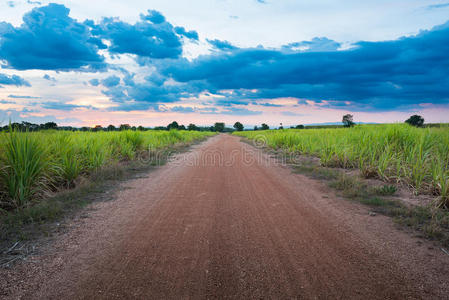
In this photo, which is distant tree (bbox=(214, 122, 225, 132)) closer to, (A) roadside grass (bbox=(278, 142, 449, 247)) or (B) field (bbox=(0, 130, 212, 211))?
(B) field (bbox=(0, 130, 212, 211))

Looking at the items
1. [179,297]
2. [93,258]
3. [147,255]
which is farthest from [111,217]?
[179,297]

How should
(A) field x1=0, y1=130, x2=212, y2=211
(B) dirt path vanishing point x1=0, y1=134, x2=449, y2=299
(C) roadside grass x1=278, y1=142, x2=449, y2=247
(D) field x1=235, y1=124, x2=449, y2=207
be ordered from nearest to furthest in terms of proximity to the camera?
(B) dirt path vanishing point x1=0, y1=134, x2=449, y2=299, (C) roadside grass x1=278, y1=142, x2=449, y2=247, (A) field x1=0, y1=130, x2=212, y2=211, (D) field x1=235, y1=124, x2=449, y2=207

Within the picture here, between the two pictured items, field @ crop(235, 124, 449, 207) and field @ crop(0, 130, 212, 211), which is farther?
field @ crop(235, 124, 449, 207)

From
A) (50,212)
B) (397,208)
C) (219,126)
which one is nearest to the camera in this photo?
(50,212)

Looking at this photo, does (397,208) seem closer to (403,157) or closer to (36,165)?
(403,157)

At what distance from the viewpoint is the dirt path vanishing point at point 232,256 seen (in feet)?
6.72

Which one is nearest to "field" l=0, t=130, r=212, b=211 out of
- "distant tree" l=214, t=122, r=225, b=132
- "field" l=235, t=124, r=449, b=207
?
"field" l=235, t=124, r=449, b=207

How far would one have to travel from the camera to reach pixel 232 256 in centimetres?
254

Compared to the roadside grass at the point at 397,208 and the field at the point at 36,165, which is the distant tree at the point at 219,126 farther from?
the roadside grass at the point at 397,208

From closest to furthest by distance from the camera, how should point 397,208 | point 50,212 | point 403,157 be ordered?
point 50,212, point 397,208, point 403,157

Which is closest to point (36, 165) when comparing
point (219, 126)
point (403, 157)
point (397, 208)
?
point (397, 208)

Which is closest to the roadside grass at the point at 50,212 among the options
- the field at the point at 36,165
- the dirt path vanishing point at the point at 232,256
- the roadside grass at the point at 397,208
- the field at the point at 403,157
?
the field at the point at 36,165

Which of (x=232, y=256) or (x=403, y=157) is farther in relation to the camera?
(x=403, y=157)

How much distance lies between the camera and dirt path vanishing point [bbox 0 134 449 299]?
2.05 m
